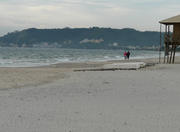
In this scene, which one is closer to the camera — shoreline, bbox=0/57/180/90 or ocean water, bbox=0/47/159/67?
shoreline, bbox=0/57/180/90

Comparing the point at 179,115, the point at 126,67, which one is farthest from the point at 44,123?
the point at 126,67

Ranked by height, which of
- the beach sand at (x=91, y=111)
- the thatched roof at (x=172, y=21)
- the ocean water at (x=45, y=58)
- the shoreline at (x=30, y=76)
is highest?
the thatched roof at (x=172, y=21)

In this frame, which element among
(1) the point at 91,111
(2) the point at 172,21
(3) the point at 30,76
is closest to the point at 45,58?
(2) the point at 172,21

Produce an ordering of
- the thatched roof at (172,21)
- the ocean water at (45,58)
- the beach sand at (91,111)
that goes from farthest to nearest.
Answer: the ocean water at (45,58) < the thatched roof at (172,21) < the beach sand at (91,111)

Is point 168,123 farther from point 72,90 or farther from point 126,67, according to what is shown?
point 126,67

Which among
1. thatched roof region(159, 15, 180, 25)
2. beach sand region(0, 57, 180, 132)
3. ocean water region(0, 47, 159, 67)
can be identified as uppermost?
thatched roof region(159, 15, 180, 25)

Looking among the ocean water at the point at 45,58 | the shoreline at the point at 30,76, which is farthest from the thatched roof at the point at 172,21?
the ocean water at the point at 45,58

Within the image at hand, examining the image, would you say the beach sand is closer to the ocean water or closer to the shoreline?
the shoreline

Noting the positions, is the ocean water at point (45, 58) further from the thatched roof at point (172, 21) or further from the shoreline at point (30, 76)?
the thatched roof at point (172, 21)

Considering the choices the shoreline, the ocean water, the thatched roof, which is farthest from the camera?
the ocean water

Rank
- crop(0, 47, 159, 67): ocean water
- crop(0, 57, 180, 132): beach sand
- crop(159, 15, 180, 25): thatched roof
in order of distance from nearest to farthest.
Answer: crop(0, 57, 180, 132): beach sand, crop(159, 15, 180, 25): thatched roof, crop(0, 47, 159, 67): ocean water

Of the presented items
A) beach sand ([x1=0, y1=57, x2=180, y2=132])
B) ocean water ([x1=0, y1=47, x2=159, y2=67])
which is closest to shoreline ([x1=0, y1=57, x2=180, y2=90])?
beach sand ([x1=0, y1=57, x2=180, y2=132])

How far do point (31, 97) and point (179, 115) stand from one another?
4695 millimetres

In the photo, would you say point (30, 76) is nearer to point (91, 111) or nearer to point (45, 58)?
point (91, 111)
